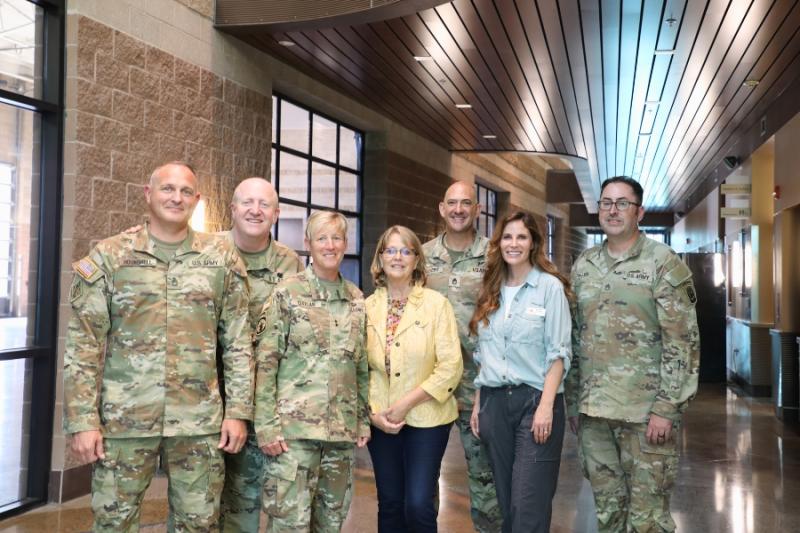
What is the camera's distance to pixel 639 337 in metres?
3.49

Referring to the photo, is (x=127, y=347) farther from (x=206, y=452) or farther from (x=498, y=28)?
(x=498, y=28)

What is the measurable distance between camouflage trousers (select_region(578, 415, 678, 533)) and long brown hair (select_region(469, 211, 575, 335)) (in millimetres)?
581

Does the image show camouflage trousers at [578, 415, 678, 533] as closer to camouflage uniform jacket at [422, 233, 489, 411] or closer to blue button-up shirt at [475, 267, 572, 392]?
blue button-up shirt at [475, 267, 572, 392]

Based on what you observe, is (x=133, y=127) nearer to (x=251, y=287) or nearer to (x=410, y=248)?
(x=251, y=287)

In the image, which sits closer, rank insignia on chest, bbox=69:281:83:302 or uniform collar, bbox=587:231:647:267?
rank insignia on chest, bbox=69:281:83:302

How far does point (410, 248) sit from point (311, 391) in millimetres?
683

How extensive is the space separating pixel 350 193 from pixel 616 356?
7151mm

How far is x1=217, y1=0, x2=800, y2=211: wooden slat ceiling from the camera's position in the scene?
6.10 m

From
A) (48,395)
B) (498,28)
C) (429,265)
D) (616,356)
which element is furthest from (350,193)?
(616,356)

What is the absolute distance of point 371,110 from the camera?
33.2 feet

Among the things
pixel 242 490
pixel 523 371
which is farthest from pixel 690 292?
pixel 242 490

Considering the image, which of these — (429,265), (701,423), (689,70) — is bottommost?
(701,423)

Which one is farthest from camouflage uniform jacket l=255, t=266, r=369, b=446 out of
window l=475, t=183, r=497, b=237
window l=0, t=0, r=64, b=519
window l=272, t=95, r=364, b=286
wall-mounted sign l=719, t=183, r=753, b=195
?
window l=475, t=183, r=497, b=237

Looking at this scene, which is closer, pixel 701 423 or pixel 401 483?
pixel 401 483
